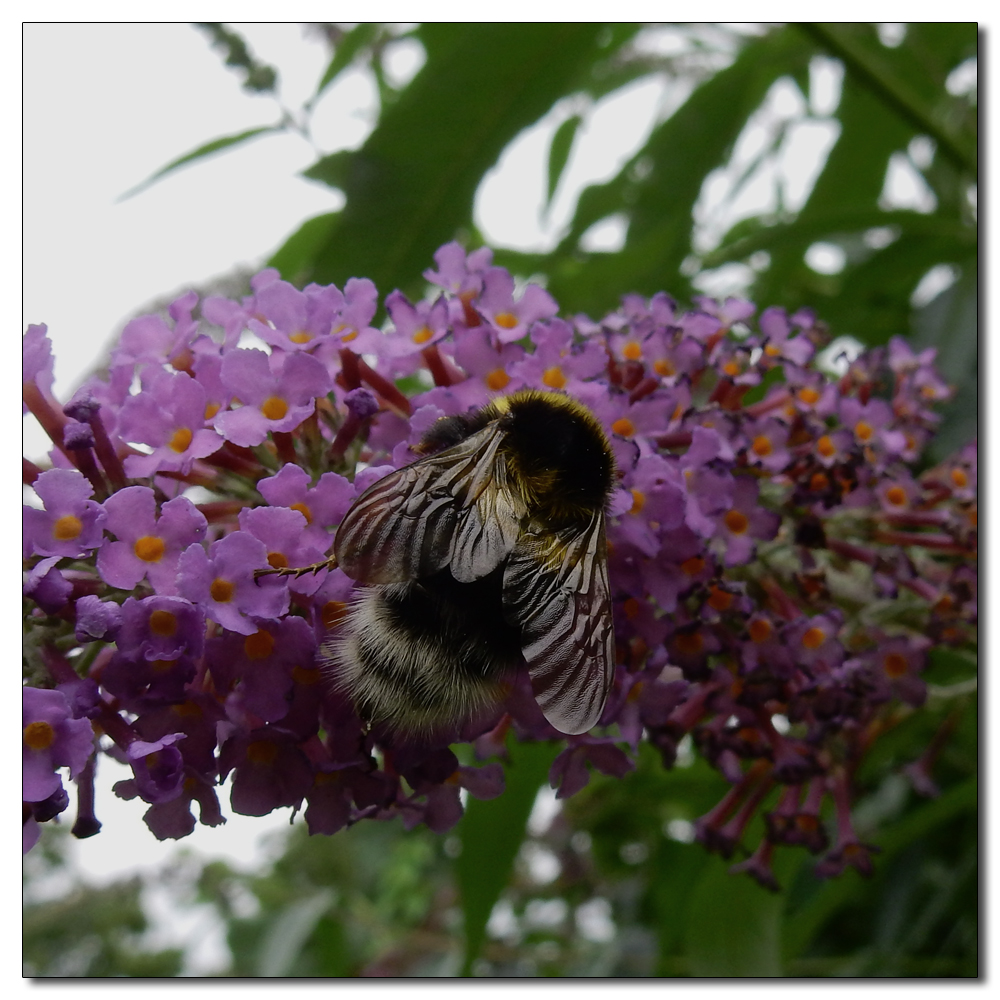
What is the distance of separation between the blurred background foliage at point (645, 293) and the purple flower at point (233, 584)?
593mm

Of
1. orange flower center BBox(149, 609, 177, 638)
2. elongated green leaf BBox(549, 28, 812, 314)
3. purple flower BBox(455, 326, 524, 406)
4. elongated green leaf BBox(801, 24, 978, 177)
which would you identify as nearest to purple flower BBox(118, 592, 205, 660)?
orange flower center BBox(149, 609, 177, 638)

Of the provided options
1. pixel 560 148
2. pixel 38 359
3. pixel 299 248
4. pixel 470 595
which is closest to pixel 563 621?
pixel 470 595

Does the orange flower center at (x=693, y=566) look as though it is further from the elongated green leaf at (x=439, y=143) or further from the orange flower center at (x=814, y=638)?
the elongated green leaf at (x=439, y=143)

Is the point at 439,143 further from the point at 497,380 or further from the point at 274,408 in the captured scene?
the point at 274,408

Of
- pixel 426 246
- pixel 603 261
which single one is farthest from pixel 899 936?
pixel 426 246

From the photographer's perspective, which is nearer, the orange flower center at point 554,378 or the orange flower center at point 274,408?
the orange flower center at point 274,408

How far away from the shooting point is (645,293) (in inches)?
65.2

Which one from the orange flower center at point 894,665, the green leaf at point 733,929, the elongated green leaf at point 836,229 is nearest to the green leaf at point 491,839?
the green leaf at point 733,929

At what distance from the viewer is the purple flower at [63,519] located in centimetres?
77

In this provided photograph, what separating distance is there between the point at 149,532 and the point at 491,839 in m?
0.85

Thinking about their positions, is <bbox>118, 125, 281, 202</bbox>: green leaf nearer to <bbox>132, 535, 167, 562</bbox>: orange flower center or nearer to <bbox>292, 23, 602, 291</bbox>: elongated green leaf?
<bbox>292, 23, 602, 291</bbox>: elongated green leaf

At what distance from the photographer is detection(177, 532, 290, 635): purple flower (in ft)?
2.44

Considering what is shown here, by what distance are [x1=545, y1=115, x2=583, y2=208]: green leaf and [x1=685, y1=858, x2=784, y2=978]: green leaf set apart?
3.88ft

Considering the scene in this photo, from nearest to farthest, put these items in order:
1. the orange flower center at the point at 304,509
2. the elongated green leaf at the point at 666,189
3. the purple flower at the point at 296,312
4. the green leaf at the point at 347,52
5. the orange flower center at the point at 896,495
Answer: the orange flower center at the point at 304,509, the purple flower at the point at 296,312, the orange flower center at the point at 896,495, the green leaf at the point at 347,52, the elongated green leaf at the point at 666,189
